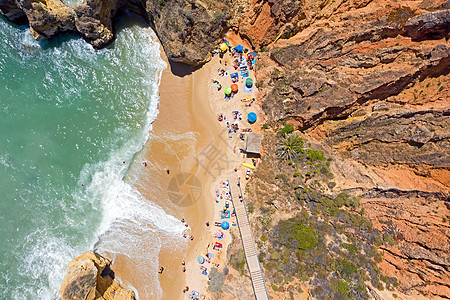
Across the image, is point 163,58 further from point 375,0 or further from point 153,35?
point 375,0

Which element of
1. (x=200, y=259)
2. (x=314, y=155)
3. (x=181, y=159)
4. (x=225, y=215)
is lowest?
(x=200, y=259)

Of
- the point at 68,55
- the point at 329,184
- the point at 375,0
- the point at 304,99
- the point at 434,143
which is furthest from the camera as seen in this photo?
the point at 68,55

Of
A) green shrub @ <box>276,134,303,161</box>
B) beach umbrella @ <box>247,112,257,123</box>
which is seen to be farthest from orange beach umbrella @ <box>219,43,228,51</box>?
green shrub @ <box>276,134,303,161</box>

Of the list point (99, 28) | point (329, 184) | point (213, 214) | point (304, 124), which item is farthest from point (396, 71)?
point (99, 28)

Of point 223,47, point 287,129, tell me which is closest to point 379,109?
point 287,129

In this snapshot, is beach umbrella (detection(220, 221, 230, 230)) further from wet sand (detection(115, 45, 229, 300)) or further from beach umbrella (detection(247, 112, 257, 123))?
beach umbrella (detection(247, 112, 257, 123))

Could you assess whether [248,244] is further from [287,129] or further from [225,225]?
[287,129]
